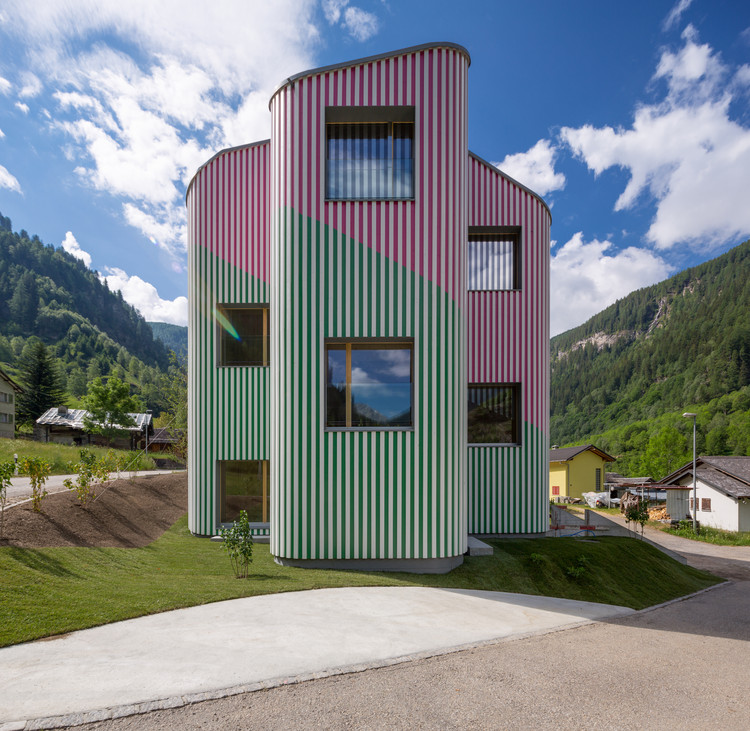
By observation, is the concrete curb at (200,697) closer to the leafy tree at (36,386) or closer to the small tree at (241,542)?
the small tree at (241,542)

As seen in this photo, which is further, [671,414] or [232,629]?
[671,414]

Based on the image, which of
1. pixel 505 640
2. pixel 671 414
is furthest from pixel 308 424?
pixel 671 414

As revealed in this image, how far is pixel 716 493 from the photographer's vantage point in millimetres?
34656

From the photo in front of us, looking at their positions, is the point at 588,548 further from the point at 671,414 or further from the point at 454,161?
the point at 671,414

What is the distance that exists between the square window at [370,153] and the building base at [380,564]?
6.71m

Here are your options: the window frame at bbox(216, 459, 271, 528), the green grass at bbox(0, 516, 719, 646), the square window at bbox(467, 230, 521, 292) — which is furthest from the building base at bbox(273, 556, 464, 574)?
the square window at bbox(467, 230, 521, 292)

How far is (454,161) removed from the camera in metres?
9.20

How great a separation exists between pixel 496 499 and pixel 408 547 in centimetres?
424

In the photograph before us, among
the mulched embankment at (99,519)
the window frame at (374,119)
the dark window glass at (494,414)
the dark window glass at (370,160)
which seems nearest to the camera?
the mulched embankment at (99,519)

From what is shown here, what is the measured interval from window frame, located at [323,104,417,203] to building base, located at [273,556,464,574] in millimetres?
6626

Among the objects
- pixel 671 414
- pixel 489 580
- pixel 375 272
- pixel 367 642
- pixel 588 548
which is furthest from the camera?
pixel 671 414

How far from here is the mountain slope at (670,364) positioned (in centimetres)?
11975

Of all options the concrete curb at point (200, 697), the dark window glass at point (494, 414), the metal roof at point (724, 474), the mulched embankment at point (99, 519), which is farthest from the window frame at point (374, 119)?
the metal roof at point (724, 474)

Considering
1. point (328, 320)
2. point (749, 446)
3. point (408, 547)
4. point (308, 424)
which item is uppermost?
point (328, 320)
